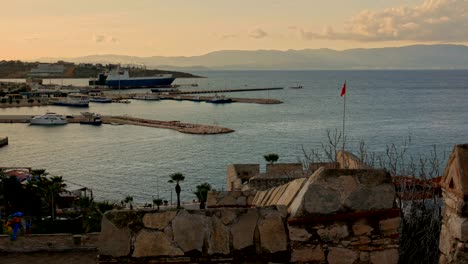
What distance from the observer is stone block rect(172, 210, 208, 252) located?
426cm

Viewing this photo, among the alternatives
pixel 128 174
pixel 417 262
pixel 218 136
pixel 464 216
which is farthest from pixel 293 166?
pixel 218 136

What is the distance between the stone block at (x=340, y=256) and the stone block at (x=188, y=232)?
0.96 metres

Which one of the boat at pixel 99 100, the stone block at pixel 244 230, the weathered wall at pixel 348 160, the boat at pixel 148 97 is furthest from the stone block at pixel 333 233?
the boat at pixel 148 97

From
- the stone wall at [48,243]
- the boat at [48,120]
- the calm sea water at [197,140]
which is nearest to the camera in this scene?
the stone wall at [48,243]

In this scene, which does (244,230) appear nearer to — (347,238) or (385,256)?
(347,238)

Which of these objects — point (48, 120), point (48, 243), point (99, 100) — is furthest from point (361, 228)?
point (99, 100)

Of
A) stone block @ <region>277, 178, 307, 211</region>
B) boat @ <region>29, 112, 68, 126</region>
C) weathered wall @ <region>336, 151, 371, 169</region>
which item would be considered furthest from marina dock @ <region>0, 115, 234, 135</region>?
stone block @ <region>277, 178, 307, 211</region>

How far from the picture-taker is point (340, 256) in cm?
439

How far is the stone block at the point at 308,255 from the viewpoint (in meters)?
4.35

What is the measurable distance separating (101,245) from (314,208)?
1.57 meters

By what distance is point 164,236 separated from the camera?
4.24 meters

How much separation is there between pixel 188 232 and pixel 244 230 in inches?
16.2

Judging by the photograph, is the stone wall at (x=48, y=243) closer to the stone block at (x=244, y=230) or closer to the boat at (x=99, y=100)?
the stone block at (x=244, y=230)

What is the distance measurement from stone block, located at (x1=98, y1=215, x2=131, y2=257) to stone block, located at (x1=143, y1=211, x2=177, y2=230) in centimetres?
15
